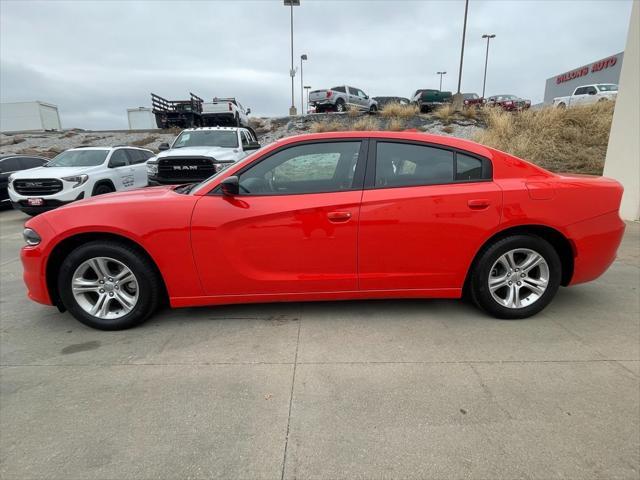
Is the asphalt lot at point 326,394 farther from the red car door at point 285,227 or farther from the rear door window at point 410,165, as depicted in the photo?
the rear door window at point 410,165

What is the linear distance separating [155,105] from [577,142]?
59.6 feet

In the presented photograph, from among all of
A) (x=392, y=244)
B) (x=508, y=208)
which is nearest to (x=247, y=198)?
(x=392, y=244)

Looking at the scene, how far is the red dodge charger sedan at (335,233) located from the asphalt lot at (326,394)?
30cm

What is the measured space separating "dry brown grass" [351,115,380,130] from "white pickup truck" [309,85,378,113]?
14.6 feet

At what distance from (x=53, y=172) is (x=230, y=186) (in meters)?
8.00

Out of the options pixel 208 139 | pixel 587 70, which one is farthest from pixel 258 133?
pixel 587 70

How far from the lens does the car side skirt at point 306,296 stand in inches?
125

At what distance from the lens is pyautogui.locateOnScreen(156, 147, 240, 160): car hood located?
863 centimetres

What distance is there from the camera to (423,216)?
308 centimetres

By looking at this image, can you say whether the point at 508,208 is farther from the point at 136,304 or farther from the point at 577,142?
the point at 577,142

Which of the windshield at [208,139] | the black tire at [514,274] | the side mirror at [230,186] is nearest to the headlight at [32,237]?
the side mirror at [230,186]

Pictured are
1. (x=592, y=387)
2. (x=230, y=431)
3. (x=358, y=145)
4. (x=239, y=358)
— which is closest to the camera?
(x=230, y=431)

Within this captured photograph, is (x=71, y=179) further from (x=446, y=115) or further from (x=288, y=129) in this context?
(x=446, y=115)

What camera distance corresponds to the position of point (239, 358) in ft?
9.14
